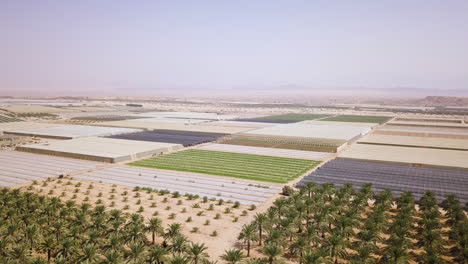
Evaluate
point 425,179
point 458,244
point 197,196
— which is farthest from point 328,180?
point 458,244

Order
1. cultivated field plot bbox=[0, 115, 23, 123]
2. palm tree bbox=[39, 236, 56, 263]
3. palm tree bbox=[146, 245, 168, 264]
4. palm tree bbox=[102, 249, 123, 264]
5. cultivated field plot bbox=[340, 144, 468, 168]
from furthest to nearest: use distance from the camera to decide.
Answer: cultivated field plot bbox=[0, 115, 23, 123] → cultivated field plot bbox=[340, 144, 468, 168] → palm tree bbox=[39, 236, 56, 263] → palm tree bbox=[146, 245, 168, 264] → palm tree bbox=[102, 249, 123, 264]

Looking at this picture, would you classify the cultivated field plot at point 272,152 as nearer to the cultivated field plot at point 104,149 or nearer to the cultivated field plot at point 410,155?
the cultivated field plot at point 410,155

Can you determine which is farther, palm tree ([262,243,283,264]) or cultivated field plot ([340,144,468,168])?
cultivated field plot ([340,144,468,168])

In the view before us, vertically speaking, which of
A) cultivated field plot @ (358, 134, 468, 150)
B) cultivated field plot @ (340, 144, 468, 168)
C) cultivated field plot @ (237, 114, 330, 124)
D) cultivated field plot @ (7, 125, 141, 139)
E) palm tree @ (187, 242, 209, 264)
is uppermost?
cultivated field plot @ (237, 114, 330, 124)

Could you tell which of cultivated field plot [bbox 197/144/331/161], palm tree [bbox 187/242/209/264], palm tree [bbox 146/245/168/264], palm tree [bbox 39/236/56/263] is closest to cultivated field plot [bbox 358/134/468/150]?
cultivated field plot [bbox 197/144/331/161]

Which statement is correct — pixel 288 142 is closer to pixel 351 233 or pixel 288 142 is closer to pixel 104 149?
pixel 104 149

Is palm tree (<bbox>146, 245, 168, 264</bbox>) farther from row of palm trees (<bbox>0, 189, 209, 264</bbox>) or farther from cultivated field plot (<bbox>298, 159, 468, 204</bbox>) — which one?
cultivated field plot (<bbox>298, 159, 468, 204</bbox>)

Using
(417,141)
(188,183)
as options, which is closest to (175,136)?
(188,183)

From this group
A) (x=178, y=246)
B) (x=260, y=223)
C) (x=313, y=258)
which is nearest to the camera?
(x=313, y=258)
